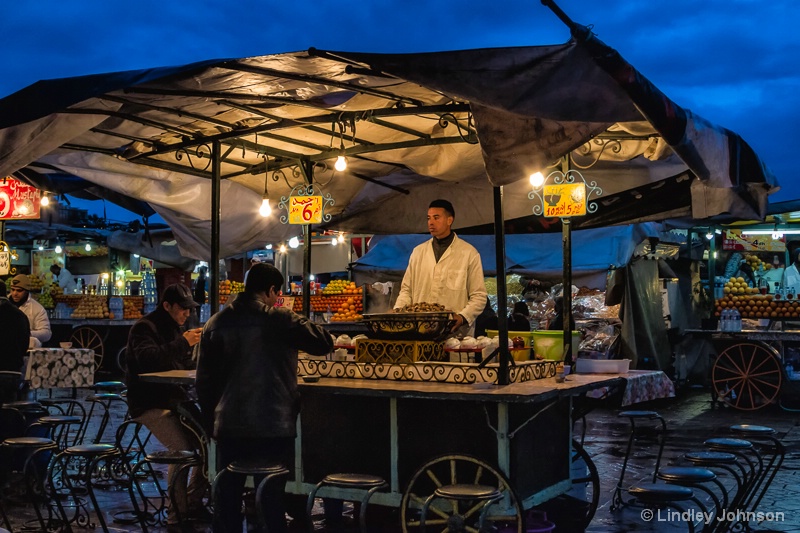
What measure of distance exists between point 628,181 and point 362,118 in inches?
137

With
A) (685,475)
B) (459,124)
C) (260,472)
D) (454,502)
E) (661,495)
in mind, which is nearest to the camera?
(661,495)

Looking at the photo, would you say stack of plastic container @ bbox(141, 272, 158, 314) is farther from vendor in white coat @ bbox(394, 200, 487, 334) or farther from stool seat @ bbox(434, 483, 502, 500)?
stool seat @ bbox(434, 483, 502, 500)

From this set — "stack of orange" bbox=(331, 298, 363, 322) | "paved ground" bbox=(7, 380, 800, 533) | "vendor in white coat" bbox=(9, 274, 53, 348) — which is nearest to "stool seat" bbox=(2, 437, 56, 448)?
"paved ground" bbox=(7, 380, 800, 533)

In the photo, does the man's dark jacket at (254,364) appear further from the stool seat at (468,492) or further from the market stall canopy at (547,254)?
the market stall canopy at (547,254)

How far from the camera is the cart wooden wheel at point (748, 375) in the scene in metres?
13.3

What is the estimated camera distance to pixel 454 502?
529cm

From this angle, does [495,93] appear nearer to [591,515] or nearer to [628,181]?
[591,515]

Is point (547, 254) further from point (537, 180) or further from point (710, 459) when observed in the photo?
point (710, 459)

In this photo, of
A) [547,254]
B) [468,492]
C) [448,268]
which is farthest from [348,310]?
[468,492]

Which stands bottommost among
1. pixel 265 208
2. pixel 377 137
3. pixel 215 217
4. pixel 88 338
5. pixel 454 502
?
pixel 454 502

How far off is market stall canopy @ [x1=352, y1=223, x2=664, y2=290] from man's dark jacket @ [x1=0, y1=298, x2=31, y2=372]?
842 centimetres

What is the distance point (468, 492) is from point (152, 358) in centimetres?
303

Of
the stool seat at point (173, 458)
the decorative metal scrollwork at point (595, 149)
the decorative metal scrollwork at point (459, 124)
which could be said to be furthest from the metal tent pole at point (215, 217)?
the decorative metal scrollwork at point (595, 149)

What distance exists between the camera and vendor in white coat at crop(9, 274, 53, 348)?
10539mm
